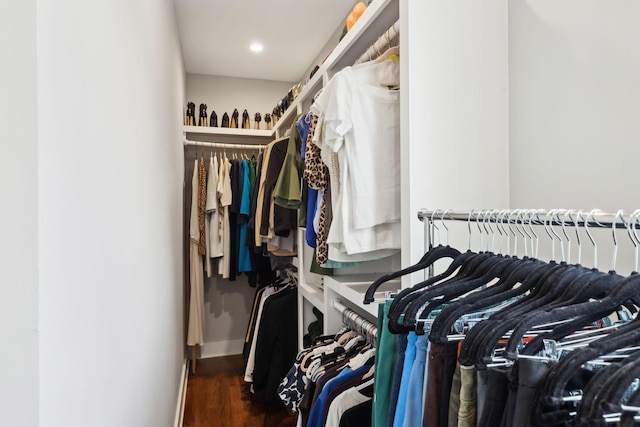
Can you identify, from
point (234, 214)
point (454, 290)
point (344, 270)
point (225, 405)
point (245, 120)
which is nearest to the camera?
point (454, 290)

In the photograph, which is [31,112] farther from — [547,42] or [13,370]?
[547,42]

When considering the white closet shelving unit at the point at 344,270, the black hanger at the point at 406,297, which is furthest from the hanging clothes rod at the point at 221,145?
the black hanger at the point at 406,297

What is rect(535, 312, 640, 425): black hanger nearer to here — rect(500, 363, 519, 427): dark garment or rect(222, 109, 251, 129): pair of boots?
rect(500, 363, 519, 427): dark garment

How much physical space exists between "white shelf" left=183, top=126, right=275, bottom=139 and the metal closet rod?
274 centimetres

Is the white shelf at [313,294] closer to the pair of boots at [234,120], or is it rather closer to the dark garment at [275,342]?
the dark garment at [275,342]

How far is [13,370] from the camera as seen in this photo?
44 centimetres

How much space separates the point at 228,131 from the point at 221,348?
2.08m

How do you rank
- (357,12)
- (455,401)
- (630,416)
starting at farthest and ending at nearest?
(357,12), (455,401), (630,416)

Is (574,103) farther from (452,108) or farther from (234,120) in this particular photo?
(234,120)

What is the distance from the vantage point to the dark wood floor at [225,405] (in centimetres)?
257

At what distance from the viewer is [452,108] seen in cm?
118

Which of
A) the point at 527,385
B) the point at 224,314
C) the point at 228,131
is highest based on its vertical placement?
the point at 228,131

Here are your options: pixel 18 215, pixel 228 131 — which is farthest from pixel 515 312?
pixel 228 131

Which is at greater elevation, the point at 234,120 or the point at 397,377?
the point at 234,120
